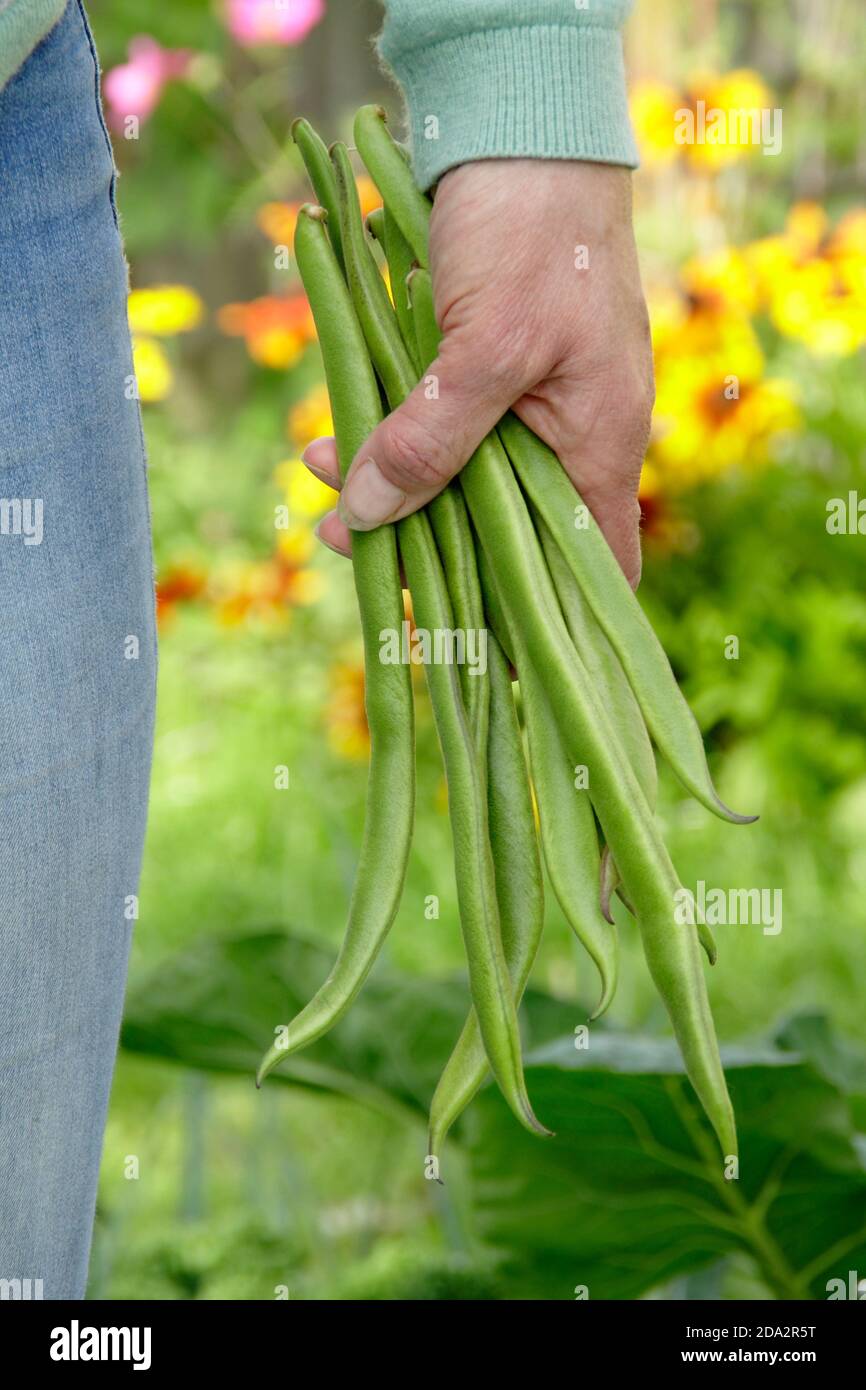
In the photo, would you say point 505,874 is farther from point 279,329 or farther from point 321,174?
point 279,329

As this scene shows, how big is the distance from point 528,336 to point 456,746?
0.90 ft

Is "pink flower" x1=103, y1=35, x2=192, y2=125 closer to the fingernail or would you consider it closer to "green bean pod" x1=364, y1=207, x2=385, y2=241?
"green bean pod" x1=364, y1=207, x2=385, y2=241

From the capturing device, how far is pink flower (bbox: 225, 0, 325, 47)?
3.36 metres

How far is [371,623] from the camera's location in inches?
40.8

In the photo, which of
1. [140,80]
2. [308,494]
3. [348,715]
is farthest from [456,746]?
[140,80]

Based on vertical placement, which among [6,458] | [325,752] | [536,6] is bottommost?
[6,458]

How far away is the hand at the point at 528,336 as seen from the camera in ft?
3.09

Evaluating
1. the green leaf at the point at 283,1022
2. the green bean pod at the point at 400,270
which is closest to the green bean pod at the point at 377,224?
the green bean pod at the point at 400,270

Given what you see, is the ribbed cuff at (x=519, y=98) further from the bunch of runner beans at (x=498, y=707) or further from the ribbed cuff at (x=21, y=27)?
the ribbed cuff at (x=21, y=27)

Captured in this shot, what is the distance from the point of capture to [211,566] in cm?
380

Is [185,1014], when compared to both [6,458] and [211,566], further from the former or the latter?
[211,566]

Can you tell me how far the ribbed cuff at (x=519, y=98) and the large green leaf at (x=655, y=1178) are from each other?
0.86 metres
